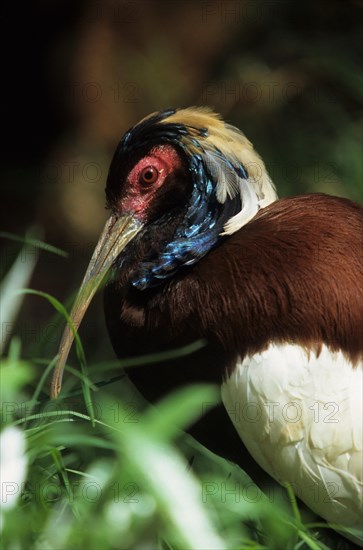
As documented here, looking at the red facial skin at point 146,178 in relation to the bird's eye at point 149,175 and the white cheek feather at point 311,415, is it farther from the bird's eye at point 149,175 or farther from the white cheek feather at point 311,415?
the white cheek feather at point 311,415

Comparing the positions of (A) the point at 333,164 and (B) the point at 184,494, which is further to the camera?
(A) the point at 333,164

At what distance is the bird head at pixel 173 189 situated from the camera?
2564 mm

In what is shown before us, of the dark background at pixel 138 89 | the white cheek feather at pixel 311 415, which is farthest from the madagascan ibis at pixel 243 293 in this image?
the dark background at pixel 138 89

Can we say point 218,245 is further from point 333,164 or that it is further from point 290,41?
point 290,41

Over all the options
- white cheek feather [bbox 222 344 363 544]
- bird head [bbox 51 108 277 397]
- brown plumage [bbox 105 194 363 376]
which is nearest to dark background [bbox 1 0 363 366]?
bird head [bbox 51 108 277 397]

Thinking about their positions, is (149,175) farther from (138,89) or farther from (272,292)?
(138,89)

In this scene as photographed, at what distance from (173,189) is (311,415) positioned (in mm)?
765

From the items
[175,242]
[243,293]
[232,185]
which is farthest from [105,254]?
[243,293]

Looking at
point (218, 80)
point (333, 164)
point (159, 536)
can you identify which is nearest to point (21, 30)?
point (218, 80)

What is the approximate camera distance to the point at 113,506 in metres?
1.75

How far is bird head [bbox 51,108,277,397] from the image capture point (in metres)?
2.56

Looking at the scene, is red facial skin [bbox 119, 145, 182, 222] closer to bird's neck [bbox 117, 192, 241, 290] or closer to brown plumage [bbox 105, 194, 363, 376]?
bird's neck [bbox 117, 192, 241, 290]

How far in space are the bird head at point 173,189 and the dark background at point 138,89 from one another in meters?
1.87

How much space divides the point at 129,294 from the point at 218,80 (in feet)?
9.32
